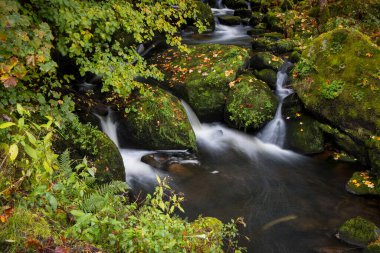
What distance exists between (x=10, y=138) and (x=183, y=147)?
5.88m

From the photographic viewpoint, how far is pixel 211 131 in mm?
9922

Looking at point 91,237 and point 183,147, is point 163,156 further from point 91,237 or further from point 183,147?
point 91,237

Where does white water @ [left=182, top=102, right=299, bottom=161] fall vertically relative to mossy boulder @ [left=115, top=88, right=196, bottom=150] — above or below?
below

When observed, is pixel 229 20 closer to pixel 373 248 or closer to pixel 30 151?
pixel 373 248

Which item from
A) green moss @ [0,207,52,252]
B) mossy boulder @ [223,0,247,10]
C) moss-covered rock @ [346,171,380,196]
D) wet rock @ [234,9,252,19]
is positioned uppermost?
green moss @ [0,207,52,252]

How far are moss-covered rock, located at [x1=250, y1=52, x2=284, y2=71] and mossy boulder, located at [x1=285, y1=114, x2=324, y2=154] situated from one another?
2.20 metres

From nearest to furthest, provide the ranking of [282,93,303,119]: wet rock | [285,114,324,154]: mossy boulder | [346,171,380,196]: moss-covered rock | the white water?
[346,171,380,196]: moss-covered rock → [285,114,324,154]: mossy boulder → the white water → [282,93,303,119]: wet rock

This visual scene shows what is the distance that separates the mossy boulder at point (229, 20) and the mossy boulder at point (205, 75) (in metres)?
6.23

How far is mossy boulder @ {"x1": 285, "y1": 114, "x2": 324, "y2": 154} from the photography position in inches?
360

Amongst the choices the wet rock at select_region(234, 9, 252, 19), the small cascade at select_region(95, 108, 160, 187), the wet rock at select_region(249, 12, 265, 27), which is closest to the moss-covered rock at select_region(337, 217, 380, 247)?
the small cascade at select_region(95, 108, 160, 187)

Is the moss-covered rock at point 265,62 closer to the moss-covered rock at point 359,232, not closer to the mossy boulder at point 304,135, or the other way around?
the mossy boulder at point 304,135

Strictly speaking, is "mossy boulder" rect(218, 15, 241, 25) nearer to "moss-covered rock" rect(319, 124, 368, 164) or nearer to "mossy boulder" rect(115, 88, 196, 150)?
"moss-covered rock" rect(319, 124, 368, 164)

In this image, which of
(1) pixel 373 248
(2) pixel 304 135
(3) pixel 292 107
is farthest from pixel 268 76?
(1) pixel 373 248

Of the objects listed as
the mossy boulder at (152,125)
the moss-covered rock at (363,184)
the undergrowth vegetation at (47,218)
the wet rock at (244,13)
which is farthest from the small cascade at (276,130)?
the wet rock at (244,13)
